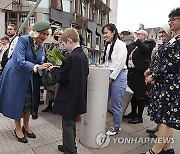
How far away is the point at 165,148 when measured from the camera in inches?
120

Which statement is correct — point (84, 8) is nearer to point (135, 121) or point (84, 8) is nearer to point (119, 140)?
point (135, 121)

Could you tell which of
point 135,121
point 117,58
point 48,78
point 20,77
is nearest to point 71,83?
point 48,78

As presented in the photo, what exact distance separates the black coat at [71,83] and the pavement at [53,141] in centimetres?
75

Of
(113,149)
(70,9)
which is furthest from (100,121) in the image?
(70,9)

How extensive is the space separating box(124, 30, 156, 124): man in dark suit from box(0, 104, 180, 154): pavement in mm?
472

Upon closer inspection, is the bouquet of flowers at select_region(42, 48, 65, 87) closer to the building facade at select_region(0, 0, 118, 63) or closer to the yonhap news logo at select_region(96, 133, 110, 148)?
the yonhap news logo at select_region(96, 133, 110, 148)

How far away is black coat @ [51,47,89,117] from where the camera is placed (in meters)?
2.69

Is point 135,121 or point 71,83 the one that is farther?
point 135,121

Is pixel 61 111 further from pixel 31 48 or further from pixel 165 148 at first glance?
pixel 165 148

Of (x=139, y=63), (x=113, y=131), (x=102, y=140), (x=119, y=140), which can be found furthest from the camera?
(x=139, y=63)

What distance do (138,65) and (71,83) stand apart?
2.11 metres

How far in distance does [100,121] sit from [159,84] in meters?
1.04

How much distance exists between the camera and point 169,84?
2.69 meters

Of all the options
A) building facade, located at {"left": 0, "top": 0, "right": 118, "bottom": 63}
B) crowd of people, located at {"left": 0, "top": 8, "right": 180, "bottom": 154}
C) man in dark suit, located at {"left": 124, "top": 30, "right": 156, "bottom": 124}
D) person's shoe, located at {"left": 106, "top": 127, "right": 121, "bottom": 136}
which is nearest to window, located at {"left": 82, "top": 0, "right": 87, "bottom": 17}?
building facade, located at {"left": 0, "top": 0, "right": 118, "bottom": 63}
